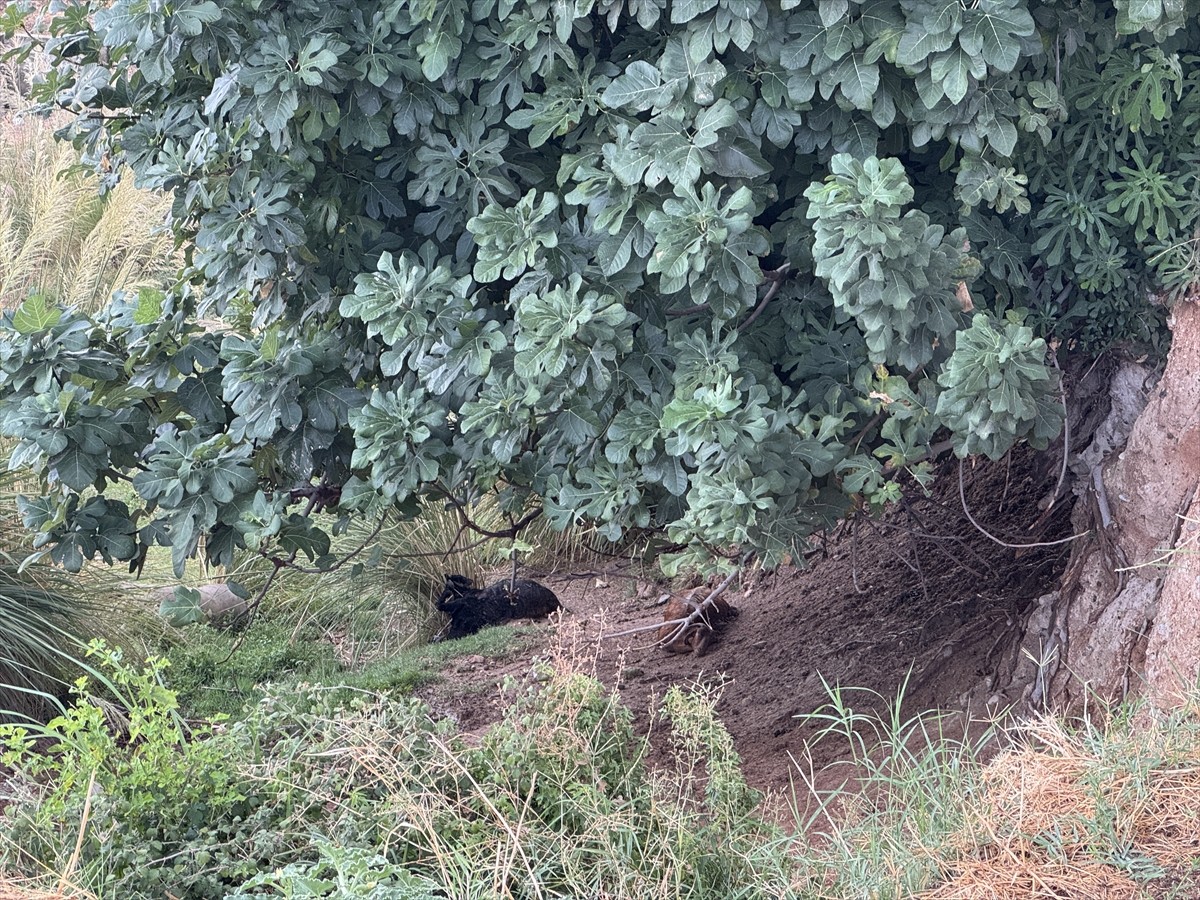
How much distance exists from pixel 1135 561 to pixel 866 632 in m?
1.81

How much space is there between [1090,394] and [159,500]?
344cm

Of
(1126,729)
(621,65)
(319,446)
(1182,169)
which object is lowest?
(1126,729)

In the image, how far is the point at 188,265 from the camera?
4.03 metres

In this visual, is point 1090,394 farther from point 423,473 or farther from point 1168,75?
point 423,473

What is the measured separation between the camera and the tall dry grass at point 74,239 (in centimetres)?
888

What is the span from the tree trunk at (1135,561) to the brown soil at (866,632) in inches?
13.3

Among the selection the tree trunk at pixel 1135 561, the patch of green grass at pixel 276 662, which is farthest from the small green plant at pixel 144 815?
the patch of green grass at pixel 276 662

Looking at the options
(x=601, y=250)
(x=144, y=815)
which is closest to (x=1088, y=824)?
(x=601, y=250)

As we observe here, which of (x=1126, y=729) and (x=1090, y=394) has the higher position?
(x=1090, y=394)

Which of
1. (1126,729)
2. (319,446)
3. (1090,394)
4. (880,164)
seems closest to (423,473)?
(319,446)

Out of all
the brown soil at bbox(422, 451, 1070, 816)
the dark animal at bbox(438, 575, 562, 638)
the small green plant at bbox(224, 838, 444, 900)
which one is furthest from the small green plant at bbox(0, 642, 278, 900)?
the dark animal at bbox(438, 575, 562, 638)

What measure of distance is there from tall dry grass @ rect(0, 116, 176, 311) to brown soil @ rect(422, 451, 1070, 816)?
469 centimetres

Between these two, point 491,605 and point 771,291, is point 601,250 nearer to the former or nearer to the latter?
point 771,291

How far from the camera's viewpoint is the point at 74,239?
33.0 ft
